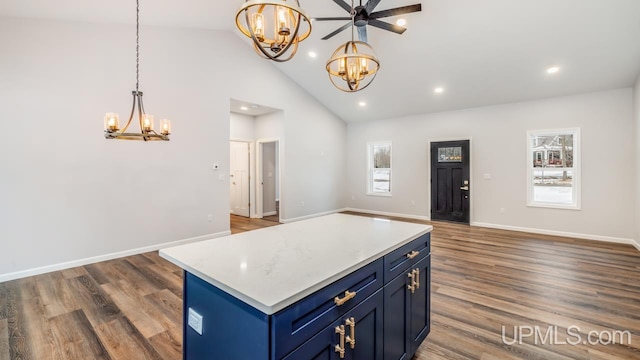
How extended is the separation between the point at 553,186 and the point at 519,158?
813 mm

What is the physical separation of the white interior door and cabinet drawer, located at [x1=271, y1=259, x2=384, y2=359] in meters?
6.69

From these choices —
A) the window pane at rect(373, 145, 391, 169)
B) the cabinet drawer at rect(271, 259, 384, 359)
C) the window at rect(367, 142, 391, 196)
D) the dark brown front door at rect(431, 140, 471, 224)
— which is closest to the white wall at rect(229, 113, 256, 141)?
Result: the window at rect(367, 142, 391, 196)

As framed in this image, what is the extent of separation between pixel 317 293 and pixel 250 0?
162cm

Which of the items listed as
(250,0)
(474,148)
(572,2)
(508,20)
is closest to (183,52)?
(250,0)

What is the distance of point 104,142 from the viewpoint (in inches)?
160

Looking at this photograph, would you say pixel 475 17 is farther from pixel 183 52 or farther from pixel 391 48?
pixel 183 52

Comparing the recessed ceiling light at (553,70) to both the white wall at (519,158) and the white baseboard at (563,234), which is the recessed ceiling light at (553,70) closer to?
the white wall at (519,158)

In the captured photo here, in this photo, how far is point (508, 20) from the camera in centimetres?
389

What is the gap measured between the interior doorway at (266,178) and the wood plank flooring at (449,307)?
354cm

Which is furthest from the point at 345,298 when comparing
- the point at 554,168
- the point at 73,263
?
the point at 554,168

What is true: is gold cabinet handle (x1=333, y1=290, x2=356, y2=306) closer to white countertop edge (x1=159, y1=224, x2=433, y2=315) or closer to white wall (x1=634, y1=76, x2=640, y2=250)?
white countertop edge (x1=159, y1=224, x2=433, y2=315)

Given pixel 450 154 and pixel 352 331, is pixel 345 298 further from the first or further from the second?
pixel 450 154

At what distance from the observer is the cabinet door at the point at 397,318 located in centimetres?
158

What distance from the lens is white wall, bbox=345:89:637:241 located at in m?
4.98
